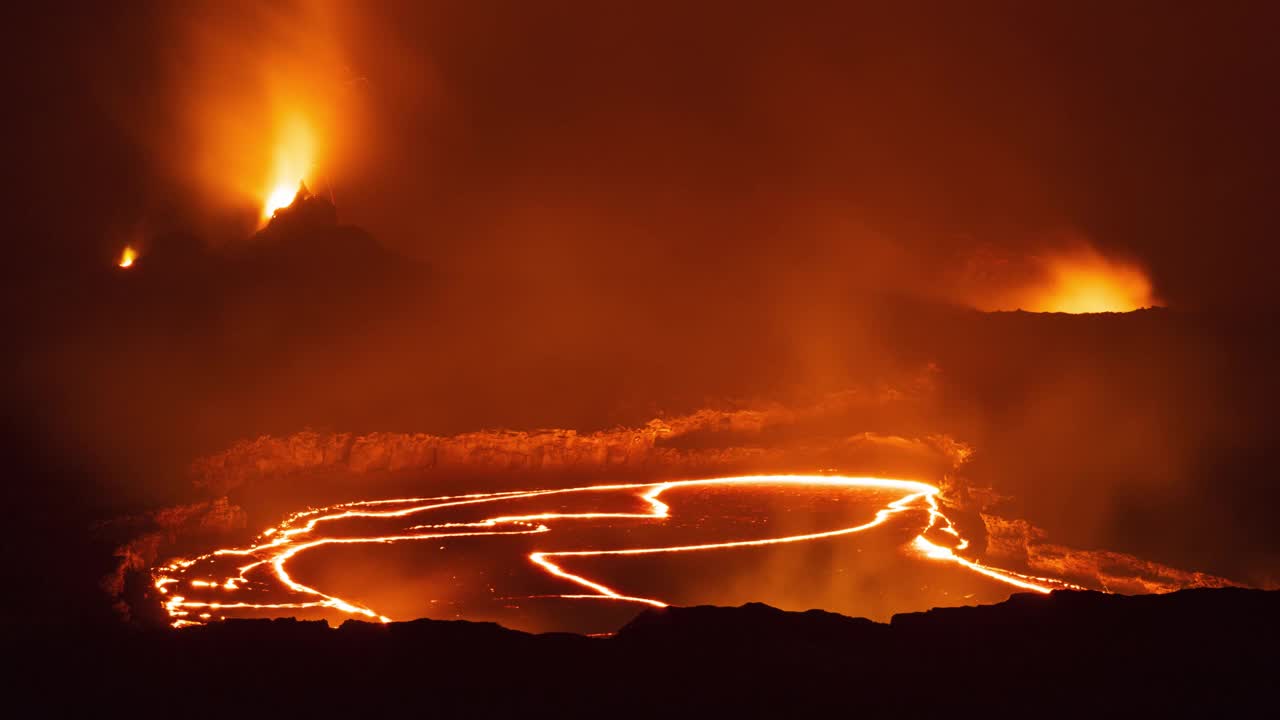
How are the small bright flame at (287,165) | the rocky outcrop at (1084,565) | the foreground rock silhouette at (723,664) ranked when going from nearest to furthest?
the foreground rock silhouette at (723,664) < the rocky outcrop at (1084,565) < the small bright flame at (287,165)

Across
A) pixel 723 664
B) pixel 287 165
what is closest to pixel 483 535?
pixel 723 664

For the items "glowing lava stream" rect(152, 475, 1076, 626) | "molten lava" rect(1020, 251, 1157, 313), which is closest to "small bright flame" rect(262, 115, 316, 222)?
"glowing lava stream" rect(152, 475, 1076, 626)

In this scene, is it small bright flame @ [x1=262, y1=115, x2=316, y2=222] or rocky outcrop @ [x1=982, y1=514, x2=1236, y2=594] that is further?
small bright flame @ [x1=262, y1=115, x2=316, y2=222]

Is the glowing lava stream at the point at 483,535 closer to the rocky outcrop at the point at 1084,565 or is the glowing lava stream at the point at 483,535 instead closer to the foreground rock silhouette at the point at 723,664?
the rocky outcrop at the point at 1084,565

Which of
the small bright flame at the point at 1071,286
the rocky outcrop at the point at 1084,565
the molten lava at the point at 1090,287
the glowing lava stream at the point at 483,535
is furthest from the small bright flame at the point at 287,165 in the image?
the molten lava at the point at 1090,287

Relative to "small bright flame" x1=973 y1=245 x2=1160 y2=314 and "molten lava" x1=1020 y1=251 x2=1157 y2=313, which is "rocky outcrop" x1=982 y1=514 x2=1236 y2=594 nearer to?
"molten lava" x1=1020 y1=251 x2=1157 y2=313

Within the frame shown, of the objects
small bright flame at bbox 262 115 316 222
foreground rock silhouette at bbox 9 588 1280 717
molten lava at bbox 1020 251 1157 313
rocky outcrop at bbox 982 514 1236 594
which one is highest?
small bright flame at bbox 262 115 316 222
